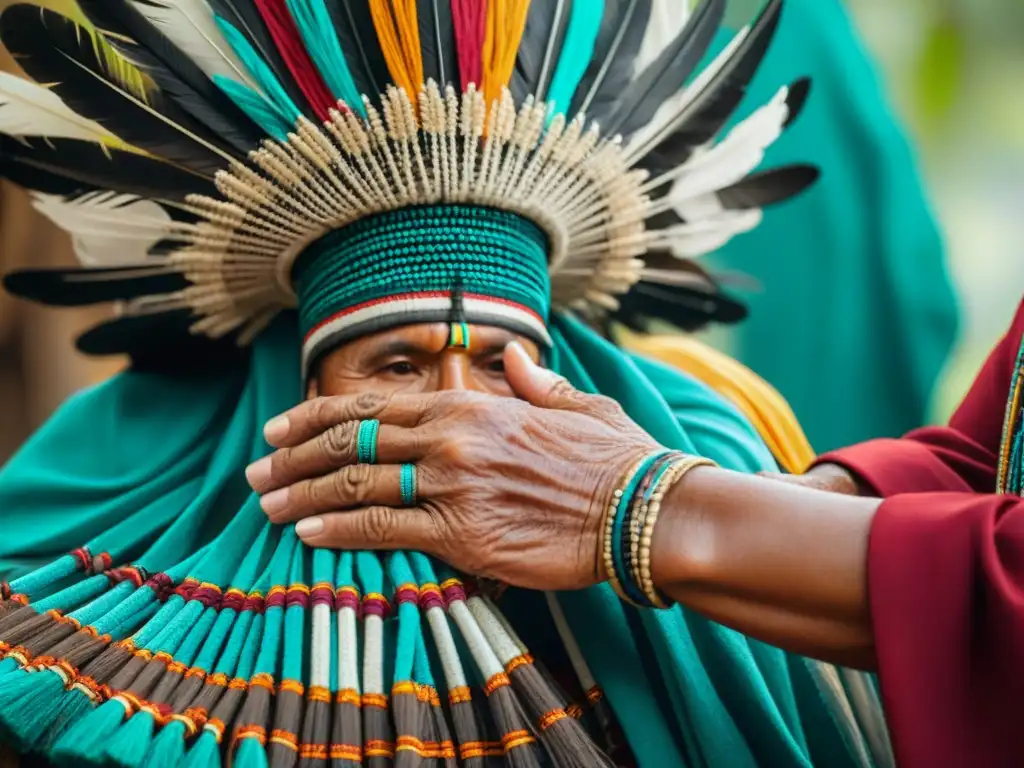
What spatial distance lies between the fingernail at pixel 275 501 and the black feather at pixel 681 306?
0.95m

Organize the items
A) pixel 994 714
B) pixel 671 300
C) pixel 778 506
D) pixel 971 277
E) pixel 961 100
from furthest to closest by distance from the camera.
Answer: pixel 961 100 → pixel 971 277 → pixel 671 300 → pixel 778 506 → pixel 994 714

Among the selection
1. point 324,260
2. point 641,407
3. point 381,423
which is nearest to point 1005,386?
point 641,407

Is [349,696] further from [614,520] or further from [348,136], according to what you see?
[348,136]

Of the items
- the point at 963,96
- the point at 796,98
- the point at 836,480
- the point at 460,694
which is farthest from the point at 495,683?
the point at 963,96

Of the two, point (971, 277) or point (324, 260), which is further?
point (971, 277)

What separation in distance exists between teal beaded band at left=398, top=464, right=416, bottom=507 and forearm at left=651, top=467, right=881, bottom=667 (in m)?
0.37

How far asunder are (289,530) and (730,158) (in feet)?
3.64

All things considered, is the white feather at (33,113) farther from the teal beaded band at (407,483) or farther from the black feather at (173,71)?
the teal beaded band at (407,483)

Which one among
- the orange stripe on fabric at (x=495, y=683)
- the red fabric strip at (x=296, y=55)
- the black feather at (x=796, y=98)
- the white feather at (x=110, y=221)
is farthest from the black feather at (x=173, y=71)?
the black feather at (x=796, y=98)

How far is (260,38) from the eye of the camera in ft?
5.55

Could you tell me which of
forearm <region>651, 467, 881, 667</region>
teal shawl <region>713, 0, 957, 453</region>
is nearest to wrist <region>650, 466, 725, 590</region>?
forearm <region>651, 467, 881, 667</region>

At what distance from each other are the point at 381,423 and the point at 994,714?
0.91 meters

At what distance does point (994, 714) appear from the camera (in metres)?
1.19

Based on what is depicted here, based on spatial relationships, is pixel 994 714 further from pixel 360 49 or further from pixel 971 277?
pixel 971 277
